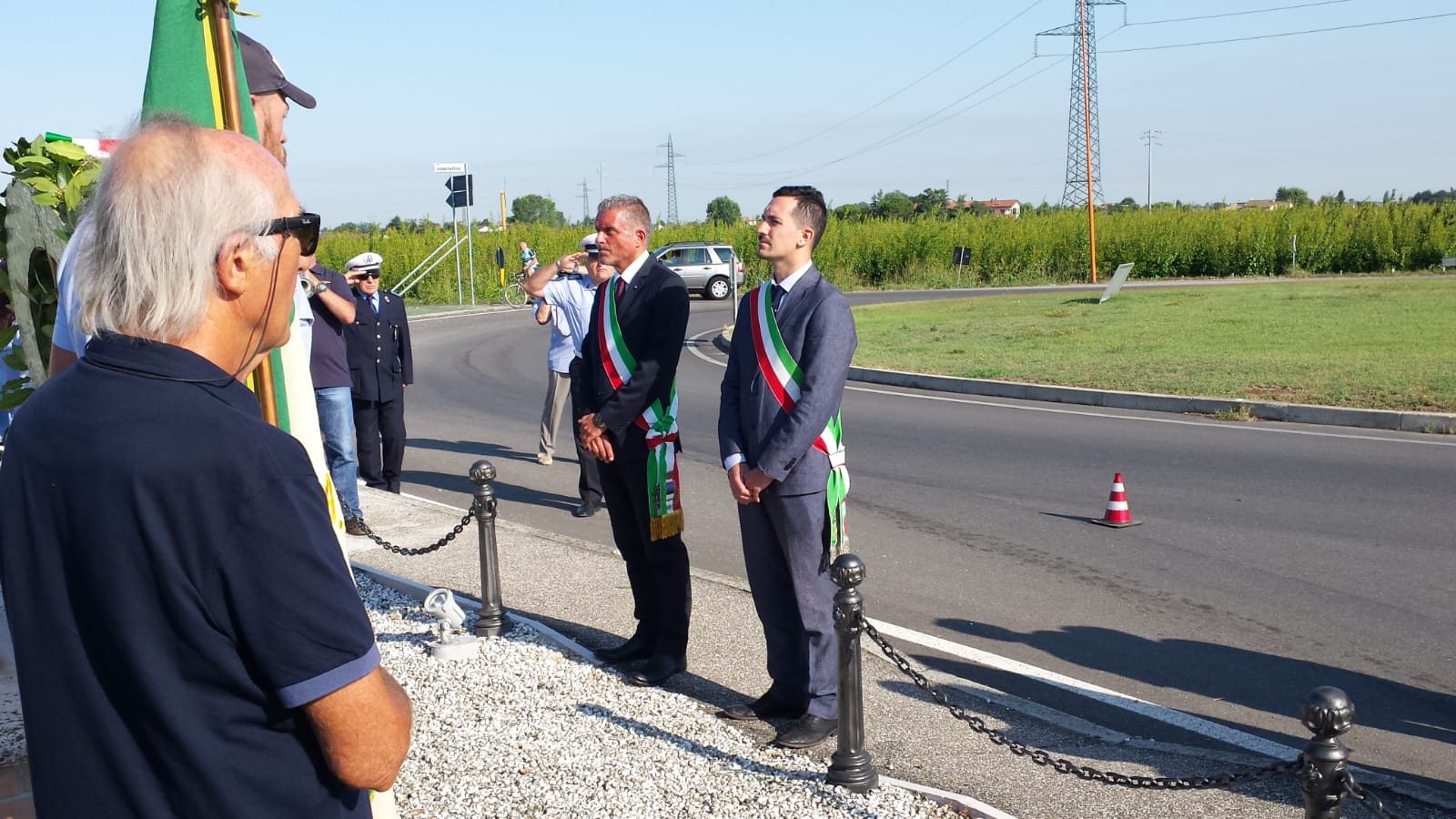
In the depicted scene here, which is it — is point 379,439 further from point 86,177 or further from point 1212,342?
point 1212,342

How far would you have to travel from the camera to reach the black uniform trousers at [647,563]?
5.54 m

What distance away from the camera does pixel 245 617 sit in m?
1.74

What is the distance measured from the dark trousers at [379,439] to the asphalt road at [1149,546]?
553mm

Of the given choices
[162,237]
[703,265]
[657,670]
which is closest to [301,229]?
[162,237]

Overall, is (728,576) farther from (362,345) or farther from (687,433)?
(687,433)

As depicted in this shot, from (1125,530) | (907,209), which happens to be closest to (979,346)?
(1125,530)

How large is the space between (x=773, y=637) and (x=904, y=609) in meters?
2.07

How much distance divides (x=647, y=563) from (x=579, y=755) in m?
1.33

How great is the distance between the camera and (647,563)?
5738mm

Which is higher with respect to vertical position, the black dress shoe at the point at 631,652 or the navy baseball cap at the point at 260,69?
the navy baseball cap at the point at 260,69

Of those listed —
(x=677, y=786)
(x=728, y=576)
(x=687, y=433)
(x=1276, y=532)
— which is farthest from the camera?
(x=687, y=433)

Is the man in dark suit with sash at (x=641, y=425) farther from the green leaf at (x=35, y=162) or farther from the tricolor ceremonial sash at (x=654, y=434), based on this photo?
the green leaf at (x=35, y=162)

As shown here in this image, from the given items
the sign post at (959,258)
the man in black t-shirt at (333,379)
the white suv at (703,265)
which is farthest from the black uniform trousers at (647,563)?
the sign post at (959,258)

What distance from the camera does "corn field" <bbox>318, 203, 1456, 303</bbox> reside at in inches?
1658
